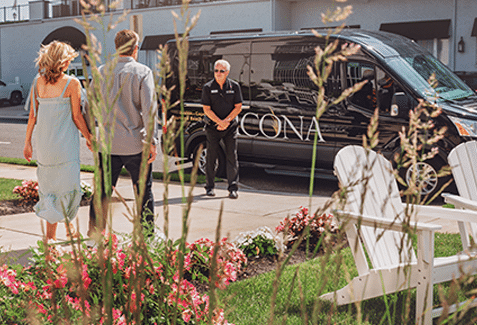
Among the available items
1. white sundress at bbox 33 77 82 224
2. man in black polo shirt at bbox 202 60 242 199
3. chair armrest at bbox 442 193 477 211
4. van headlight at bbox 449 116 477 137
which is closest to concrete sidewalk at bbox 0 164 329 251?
man in black polo shirt at bbox 202 60 242 199

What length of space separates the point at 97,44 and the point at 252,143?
8.50 metres

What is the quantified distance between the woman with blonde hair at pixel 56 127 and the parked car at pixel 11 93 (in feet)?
99.1

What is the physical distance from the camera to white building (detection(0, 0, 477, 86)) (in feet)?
74.3

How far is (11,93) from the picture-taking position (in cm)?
3356

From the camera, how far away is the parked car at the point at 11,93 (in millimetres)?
33125

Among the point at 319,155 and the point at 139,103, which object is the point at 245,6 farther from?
the point at 139,103

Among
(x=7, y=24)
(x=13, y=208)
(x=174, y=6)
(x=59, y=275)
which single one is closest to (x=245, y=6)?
(x=174, y=6)

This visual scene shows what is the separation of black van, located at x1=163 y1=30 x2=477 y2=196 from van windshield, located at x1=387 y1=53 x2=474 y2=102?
2 cm

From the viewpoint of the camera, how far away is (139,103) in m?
5.24

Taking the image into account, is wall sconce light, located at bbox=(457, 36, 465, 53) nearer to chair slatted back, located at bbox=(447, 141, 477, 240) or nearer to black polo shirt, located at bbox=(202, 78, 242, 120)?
black polo shirt, located at bbox=(202, 78, 242, 120)

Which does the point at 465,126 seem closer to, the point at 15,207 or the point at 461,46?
the point at 15,207

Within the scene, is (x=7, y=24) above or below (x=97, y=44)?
above

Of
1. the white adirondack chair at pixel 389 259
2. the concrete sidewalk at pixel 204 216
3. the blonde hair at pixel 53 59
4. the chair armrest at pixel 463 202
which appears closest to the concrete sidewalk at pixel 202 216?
the concrete sidewalk at pixel 204 216

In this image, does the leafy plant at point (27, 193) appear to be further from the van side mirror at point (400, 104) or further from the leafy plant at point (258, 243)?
the van side mirror at point (400, 104)
